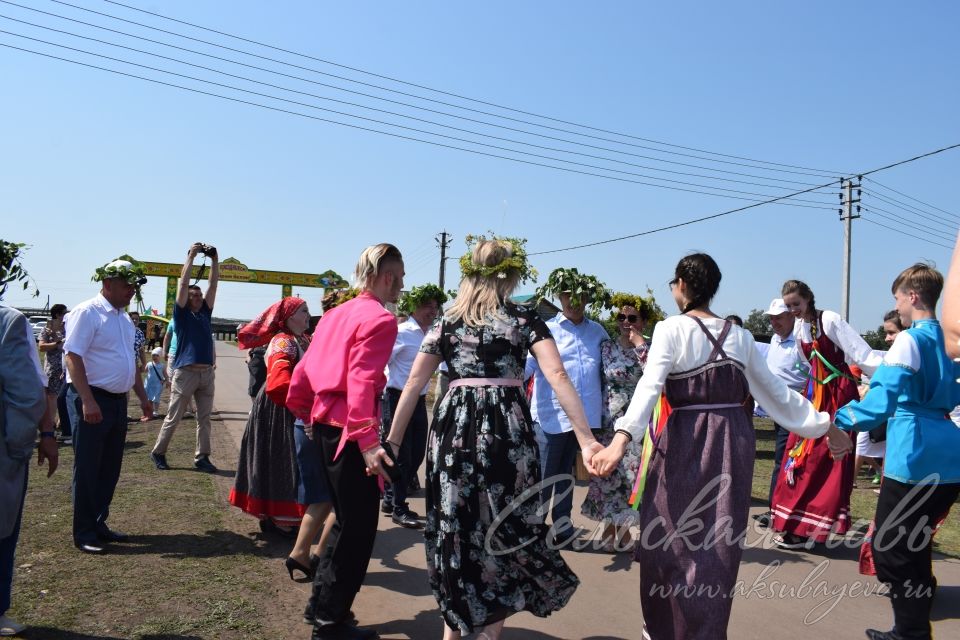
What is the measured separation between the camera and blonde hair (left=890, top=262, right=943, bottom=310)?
3.90 m

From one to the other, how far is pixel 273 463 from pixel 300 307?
1.17 meters

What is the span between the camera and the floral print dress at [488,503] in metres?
3.40

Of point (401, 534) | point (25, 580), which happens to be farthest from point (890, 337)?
point (25, 580)

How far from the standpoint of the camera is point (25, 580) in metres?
4.39

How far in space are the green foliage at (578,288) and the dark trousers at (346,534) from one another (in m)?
2.46

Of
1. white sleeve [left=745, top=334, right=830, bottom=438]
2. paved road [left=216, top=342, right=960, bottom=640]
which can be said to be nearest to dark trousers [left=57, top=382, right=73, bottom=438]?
paved road [left=216, top=342, right=960, bottom=640]

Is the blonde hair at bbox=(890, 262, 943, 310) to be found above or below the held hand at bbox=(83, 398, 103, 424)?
above

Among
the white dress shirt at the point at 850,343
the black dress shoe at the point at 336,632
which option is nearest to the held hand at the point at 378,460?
the black dress shoe at the point at 336,632

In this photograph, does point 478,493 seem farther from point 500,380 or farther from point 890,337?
point 890,337

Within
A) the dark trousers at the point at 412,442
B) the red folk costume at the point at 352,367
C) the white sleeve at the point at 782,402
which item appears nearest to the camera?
the white sleeve at the point at 782,402

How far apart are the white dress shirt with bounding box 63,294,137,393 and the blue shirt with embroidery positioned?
15.5ft

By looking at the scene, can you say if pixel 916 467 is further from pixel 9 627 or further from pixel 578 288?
pixel 9 627

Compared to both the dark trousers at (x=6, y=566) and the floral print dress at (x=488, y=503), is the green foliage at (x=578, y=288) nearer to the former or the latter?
the floral print dress at (x=488, y=503)

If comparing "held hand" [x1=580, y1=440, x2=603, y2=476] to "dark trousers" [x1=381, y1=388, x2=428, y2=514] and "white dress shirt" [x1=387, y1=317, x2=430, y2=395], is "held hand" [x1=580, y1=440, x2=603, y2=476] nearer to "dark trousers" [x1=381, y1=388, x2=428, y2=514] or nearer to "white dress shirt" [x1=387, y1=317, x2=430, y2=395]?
"dark trousers" [x1=381, y1=388, x2=428, y2=514]
